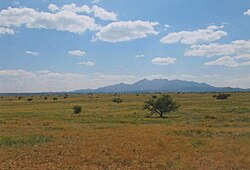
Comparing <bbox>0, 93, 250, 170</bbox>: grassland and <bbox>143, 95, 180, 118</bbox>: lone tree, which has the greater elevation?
<bbox>143, 95, 180, 118</bbox>: lone tree

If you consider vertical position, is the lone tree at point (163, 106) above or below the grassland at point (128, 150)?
above

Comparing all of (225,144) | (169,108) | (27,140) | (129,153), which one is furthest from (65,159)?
(169,108)

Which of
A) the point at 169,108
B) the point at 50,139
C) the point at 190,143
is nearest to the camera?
the point at 190,143

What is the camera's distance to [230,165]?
727 inches

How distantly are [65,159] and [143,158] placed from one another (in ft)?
15.8

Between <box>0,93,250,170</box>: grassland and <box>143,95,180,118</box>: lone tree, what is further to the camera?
<box>143,95,180,118</box>: lone tree

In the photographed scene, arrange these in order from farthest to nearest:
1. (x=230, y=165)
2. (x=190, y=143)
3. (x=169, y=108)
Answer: (x=169, y=108) < (x=190, y=143) < (x=230, y=165)

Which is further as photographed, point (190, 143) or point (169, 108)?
point (169, 108)

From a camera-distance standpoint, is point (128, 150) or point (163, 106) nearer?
point (128, 150)

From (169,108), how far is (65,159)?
117 feet

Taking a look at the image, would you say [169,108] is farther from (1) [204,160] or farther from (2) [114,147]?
(1) [204,160]

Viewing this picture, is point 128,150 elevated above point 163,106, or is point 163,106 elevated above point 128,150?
point 163,106

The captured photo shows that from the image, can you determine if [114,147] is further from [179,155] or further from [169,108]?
[169,108]

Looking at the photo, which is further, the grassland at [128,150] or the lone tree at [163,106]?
the lone tree at [163,106]
